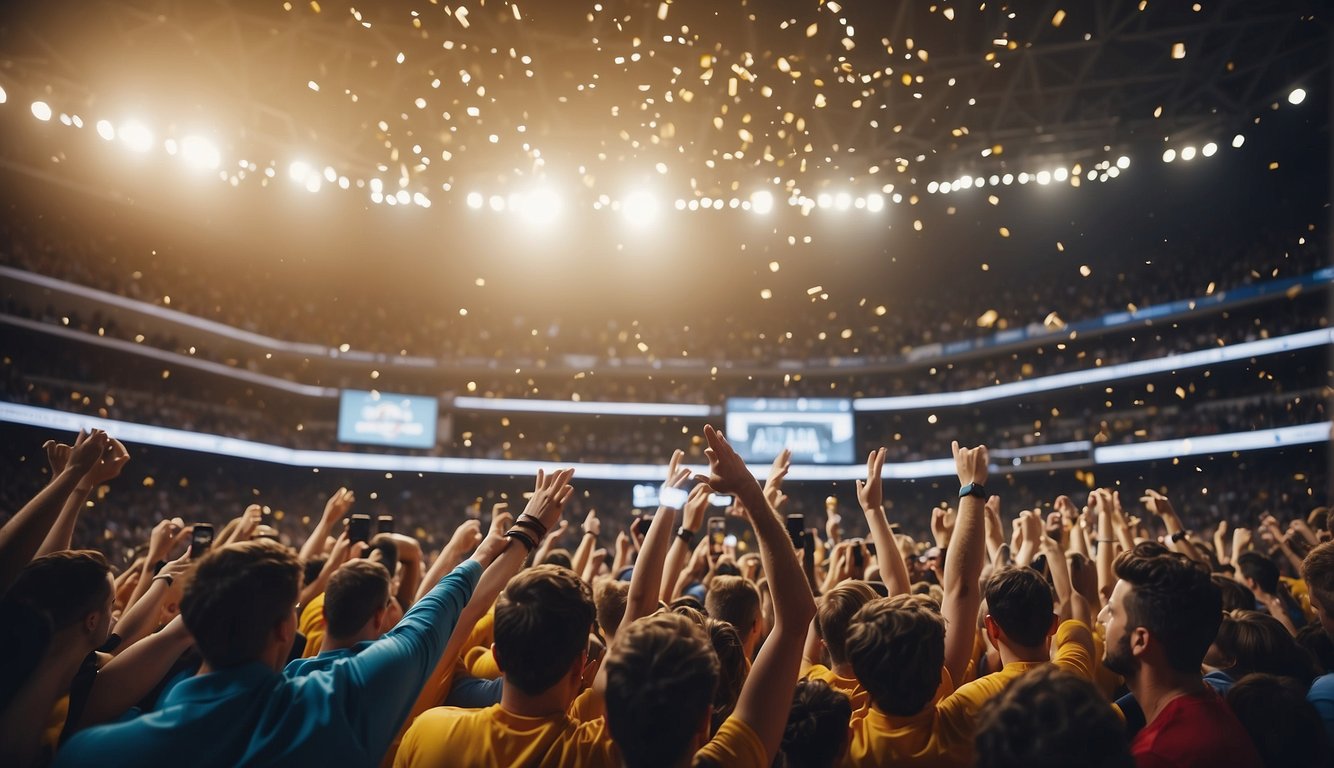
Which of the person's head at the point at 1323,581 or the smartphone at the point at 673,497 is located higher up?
the smartphone at the point at 673,497

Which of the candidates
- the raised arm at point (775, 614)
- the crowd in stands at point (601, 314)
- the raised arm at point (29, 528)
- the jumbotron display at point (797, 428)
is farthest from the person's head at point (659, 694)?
the crowd in stands at point (601, 314)

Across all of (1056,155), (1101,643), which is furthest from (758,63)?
(1101,643)

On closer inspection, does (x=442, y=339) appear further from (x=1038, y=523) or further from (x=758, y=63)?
(x=1038, y=523)

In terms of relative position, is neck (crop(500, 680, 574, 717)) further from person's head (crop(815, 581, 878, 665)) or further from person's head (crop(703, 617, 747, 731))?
person's head (crop(815, 581, 878, 665))

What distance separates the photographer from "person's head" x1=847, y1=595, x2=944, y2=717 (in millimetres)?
2143

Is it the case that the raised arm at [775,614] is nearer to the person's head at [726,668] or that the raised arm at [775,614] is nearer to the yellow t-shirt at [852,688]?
the person's head at [726,668]

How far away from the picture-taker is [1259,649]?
3.03 m

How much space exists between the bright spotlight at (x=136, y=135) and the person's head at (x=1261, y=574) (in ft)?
72.4

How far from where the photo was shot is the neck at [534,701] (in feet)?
6.59

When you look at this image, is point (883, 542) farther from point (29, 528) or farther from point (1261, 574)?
point (29, 528)

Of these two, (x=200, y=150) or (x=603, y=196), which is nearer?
(x=200, y=150)

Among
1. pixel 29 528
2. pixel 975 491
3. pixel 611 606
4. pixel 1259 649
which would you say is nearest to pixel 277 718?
pixel 29 528

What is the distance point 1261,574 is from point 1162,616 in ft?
10.7

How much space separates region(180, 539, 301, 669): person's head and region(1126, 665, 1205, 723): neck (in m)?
2.52
